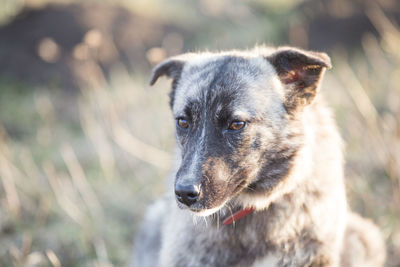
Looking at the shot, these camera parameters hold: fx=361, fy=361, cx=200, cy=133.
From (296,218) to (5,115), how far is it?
720 centimetres

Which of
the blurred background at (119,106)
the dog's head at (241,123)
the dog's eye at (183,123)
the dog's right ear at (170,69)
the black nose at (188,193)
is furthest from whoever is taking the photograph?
the blurred background at (119,106)

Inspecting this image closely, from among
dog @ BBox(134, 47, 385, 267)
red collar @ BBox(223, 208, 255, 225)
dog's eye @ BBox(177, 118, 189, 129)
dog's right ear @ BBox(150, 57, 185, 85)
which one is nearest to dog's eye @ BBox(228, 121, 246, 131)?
dog @ BBox(134, 47, 385, 267)

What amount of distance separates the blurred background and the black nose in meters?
1.75

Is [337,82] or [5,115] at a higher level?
[337,82]

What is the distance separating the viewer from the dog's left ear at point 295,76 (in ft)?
8.80

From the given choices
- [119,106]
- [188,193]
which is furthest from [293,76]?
[119,106]

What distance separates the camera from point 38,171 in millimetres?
5820

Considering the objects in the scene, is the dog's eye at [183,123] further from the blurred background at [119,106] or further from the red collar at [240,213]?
the blurred background at [119,106]

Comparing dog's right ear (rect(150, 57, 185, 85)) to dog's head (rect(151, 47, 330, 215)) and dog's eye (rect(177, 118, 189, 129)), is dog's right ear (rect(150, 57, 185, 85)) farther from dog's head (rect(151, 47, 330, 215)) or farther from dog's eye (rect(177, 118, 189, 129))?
dog's eye (rect(177, 118, 189, 129))

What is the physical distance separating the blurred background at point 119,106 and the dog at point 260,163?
1415 millimetres

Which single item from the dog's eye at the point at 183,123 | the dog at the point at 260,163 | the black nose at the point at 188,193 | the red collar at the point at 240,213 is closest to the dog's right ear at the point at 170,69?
the dog at the point at 260,163

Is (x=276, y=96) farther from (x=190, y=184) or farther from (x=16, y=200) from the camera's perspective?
(x=16, y=200)

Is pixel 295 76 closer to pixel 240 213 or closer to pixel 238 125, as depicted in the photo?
pixel 238 125

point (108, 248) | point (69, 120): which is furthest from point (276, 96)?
point (69, 120)
